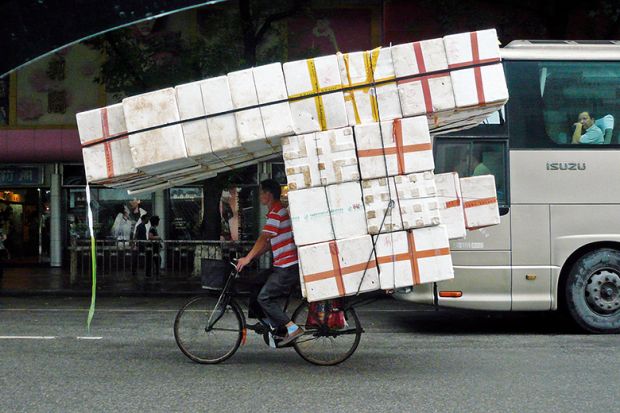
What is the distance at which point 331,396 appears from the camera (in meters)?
6.77

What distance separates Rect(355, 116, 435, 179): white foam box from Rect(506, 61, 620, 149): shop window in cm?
377

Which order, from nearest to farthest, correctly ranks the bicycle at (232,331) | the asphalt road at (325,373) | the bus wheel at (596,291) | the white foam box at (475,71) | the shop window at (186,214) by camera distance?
1. the asphalt road at (325,373)
2. the white foam box at (475,71)
3. the bicycle at (232,331)
4. the bus wheel at (596,291)
5. the shop window at (186,214)

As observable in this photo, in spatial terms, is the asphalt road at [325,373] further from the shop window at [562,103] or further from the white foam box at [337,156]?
the shop window at [562,103]

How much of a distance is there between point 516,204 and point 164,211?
14053 millimetres

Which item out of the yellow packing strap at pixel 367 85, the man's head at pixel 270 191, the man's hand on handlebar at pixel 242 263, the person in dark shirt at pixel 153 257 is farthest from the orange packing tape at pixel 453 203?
the person in dark shirt at pixel 153 257

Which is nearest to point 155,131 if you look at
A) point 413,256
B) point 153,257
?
point 413,256

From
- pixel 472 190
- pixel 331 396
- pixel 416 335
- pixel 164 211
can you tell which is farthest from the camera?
pixel 164 211

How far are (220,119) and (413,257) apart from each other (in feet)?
6.92

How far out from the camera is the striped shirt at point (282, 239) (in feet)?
25.8

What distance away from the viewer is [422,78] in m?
7.08

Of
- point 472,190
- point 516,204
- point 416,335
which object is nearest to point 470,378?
point 472,190

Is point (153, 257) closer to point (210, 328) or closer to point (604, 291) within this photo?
point (210, 328)

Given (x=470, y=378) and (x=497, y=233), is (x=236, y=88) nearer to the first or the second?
(x=470, y=378)

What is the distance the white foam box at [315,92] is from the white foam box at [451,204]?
1155 mm
